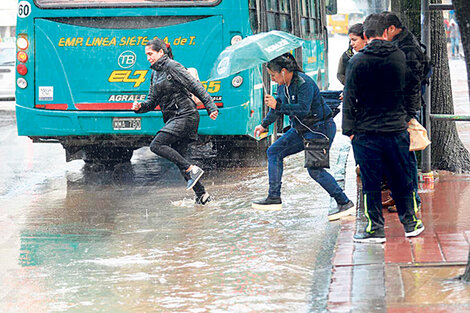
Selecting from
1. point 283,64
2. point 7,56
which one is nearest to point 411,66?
point 283,64

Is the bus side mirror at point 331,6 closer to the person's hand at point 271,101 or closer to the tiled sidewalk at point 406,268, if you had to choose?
the person's hand at point 271,101

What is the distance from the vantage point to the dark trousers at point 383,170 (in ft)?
23.9

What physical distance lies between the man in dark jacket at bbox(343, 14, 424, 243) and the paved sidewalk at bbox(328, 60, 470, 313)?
0.88 ft

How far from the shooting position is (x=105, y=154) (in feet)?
43.0

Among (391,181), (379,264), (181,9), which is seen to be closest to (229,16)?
(181,9)

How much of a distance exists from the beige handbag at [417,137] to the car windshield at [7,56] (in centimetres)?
1736

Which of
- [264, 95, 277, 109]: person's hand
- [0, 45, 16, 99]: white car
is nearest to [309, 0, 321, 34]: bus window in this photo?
[264, 95, 277, 109]: person's hand

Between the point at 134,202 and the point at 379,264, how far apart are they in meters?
4.22

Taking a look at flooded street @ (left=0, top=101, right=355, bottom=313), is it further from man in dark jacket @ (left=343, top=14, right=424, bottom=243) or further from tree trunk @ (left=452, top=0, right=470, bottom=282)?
tree trunk @ (left=452, top=0, right=470, bottom=282)

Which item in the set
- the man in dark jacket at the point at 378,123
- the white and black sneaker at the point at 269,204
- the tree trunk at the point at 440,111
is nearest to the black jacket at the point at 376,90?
the man in dark jacket at the point at 378,123

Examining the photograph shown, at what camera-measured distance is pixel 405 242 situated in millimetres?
7324

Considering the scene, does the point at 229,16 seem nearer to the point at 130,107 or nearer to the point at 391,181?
the point at 130,107

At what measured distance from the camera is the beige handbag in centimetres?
809

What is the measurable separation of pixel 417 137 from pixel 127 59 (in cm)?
474
